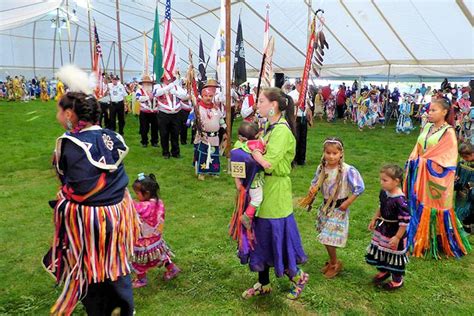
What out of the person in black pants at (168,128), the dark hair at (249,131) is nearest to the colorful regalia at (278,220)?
the dark hair at (249,131)

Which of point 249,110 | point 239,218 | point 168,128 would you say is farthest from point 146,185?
point 168,128

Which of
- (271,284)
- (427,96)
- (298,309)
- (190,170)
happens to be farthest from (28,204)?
(427,96)

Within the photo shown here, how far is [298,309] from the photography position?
310cm

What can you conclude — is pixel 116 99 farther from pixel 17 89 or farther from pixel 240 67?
pixel 17 89

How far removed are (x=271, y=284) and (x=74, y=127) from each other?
211 cm

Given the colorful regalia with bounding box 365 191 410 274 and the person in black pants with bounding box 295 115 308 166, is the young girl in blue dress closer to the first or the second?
the colorful regalia with bounding box 365 191 410 274

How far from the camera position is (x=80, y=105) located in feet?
7.30

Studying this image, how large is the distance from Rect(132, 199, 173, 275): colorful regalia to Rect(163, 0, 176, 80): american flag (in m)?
4.49

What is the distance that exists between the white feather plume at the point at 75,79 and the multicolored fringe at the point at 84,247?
2.12 ft

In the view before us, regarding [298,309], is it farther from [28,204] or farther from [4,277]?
[28,204]

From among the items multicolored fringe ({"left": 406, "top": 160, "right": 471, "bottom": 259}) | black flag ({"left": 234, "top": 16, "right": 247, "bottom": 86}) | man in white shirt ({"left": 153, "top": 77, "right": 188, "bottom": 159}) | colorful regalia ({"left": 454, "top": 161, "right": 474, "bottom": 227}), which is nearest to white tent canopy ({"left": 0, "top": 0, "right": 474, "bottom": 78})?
black flag ({"left": 234, "top": 16, "right": 247, "bottom": 86})

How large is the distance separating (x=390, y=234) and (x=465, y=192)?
199cm

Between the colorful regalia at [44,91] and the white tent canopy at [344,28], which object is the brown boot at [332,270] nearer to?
the white tent canopy at [344,28]

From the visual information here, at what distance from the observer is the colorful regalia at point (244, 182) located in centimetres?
275
